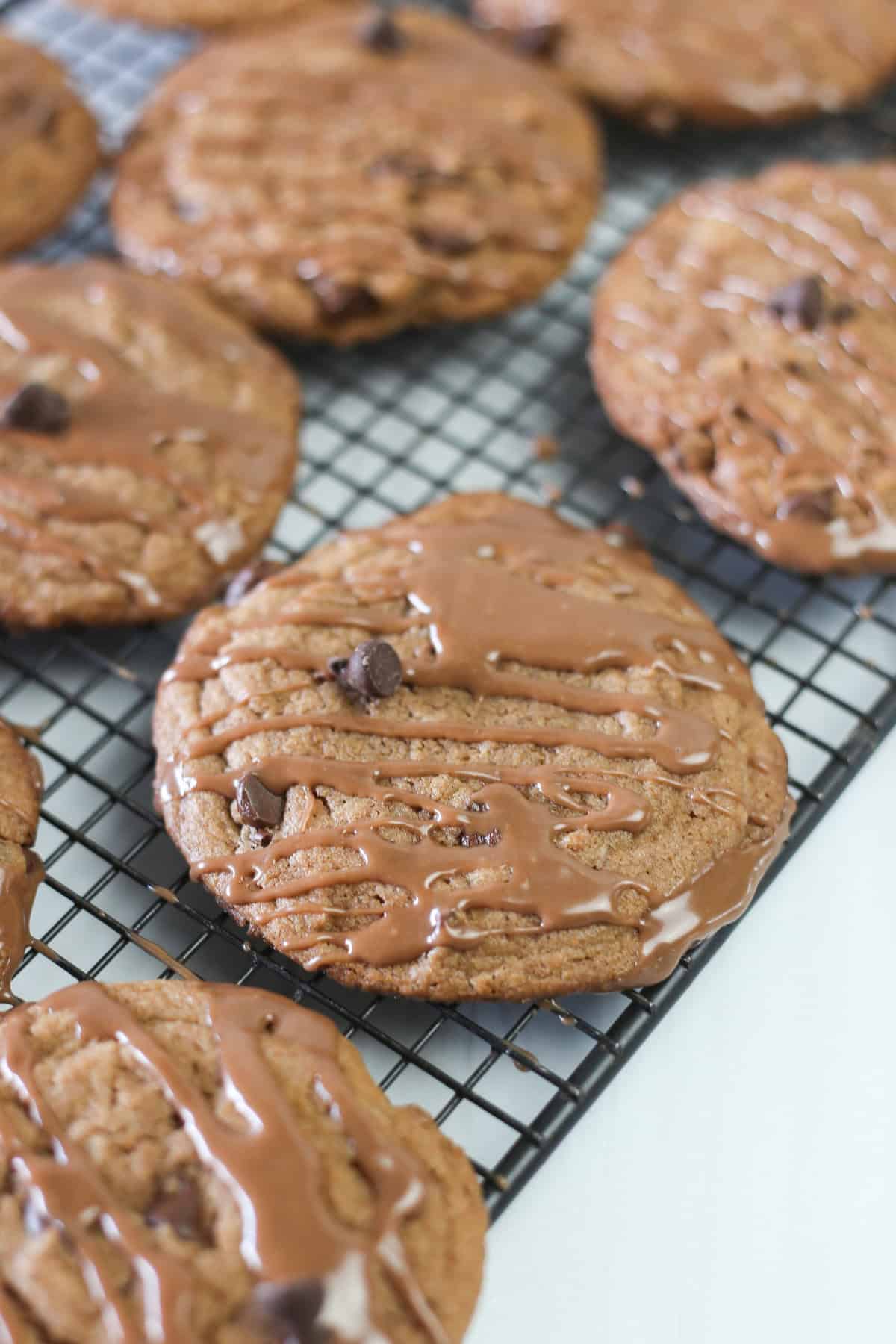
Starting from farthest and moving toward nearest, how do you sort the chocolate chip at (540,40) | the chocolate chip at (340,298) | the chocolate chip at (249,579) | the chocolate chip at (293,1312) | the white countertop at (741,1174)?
the chocolate chip at (540,40) → the chocolate chip at (340,298) → the chocolate chip at (249,579) → the white countertop at (741,1174) → the chocolate chip at (293,1312)

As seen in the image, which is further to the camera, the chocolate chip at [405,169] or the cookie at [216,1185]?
the chocolate chip at [405,169]

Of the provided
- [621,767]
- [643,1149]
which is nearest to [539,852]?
[621,767]

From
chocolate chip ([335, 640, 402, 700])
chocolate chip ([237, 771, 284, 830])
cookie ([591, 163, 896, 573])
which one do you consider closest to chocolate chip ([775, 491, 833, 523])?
cookie ([591, 163, 896, 573])

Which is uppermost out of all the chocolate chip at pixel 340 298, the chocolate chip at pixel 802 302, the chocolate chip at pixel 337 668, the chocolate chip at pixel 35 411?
the chocolate chip at pixel 35 411

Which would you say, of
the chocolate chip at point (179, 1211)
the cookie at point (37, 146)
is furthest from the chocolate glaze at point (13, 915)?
the cookie at point (37, 146)

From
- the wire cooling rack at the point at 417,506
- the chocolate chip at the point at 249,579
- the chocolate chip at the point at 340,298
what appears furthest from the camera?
the chocolate chip at the point at 340,298

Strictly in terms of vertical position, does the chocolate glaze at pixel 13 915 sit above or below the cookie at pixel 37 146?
below

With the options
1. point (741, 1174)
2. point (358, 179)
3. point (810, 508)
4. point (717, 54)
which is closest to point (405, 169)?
point (358, 179)

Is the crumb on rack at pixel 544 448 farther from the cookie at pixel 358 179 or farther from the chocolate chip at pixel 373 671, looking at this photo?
the chocolate chip at pixel 373 671
